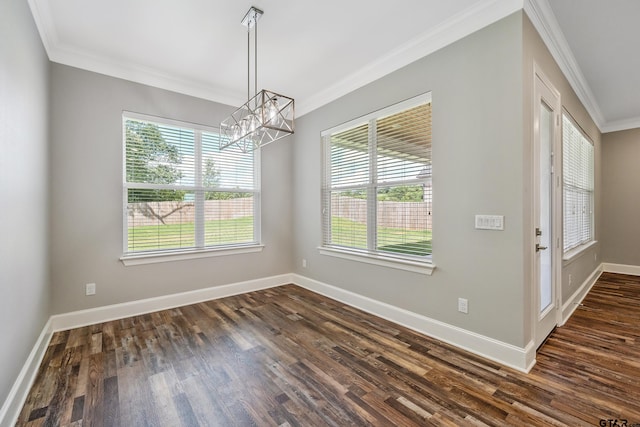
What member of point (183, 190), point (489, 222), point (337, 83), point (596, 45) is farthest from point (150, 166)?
point (596, 45)

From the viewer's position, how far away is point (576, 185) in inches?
153

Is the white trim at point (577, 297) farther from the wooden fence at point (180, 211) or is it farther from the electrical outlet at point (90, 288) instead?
the electrical outlet at point (90, 288)

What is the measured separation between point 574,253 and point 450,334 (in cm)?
218

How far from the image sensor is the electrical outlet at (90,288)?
3035 mm

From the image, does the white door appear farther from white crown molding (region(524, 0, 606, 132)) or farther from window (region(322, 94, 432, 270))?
window (region(322, 94, 432, 270))

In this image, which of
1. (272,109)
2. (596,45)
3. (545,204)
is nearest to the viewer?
(272,109)

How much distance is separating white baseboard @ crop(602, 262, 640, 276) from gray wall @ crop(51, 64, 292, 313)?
289 inches

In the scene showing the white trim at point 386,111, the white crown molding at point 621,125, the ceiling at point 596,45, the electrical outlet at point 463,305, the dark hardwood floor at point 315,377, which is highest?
the ceiling at point 596,45

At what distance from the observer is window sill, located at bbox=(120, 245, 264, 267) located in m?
3.30

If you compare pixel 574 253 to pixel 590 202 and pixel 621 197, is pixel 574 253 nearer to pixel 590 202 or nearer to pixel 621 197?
pixel 590 202

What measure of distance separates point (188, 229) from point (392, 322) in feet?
9.17

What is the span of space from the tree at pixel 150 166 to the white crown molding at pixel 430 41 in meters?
2.26

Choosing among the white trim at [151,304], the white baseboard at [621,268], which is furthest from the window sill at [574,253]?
the white trim at [151,304]

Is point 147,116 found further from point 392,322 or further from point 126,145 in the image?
point 392,322
